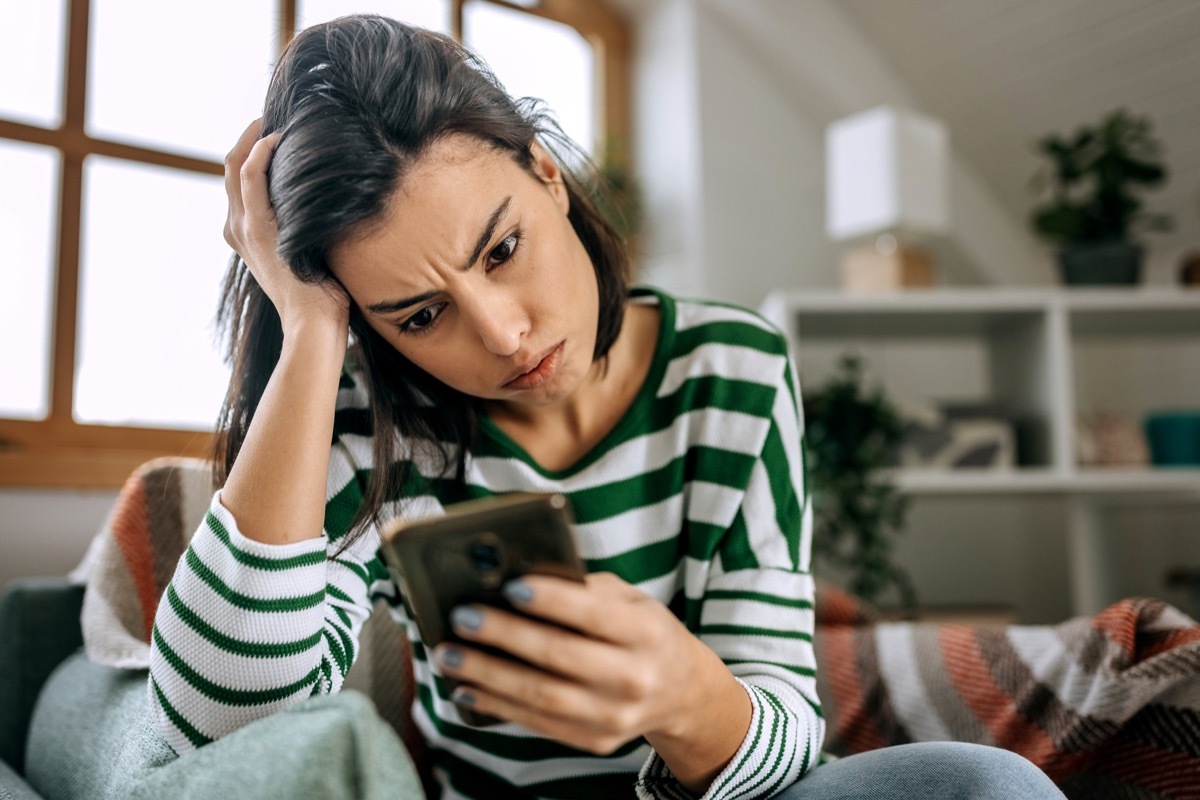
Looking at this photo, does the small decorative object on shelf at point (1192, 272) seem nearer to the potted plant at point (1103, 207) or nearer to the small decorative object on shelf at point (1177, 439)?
the potted plant at point (1103, 207)

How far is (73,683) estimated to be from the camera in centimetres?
96

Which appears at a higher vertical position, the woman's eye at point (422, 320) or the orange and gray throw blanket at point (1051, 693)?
the woman's eye at point (422, 320)

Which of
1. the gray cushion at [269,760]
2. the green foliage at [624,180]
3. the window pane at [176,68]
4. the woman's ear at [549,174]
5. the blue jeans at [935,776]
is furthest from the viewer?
the green foliage at [624,180]

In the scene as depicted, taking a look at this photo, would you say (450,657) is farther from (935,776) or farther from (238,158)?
(238,158)

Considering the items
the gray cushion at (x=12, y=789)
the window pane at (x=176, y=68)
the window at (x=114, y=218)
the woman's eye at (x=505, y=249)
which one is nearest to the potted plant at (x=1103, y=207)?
the window at (x=114, y=218)

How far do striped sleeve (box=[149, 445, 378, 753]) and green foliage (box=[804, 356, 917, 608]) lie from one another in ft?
4.68

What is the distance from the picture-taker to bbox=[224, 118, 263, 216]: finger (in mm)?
778

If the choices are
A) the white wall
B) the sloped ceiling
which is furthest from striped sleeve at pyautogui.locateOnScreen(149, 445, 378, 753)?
the sloped ceiling

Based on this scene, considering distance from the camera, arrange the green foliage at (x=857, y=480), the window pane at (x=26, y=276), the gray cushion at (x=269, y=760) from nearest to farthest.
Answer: the gray cushion at (x=269, y=760) → the window pane at (x=26, y=276) → the green foliage at (x=857, y=480)

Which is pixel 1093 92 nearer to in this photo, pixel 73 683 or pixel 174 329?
pixel 174 329

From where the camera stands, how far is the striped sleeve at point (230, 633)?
67cm

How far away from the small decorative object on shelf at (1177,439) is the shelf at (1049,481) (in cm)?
6

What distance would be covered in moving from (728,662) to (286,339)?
0.42 meters

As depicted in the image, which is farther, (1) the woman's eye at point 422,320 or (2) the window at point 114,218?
(2) the window at point 114,218
